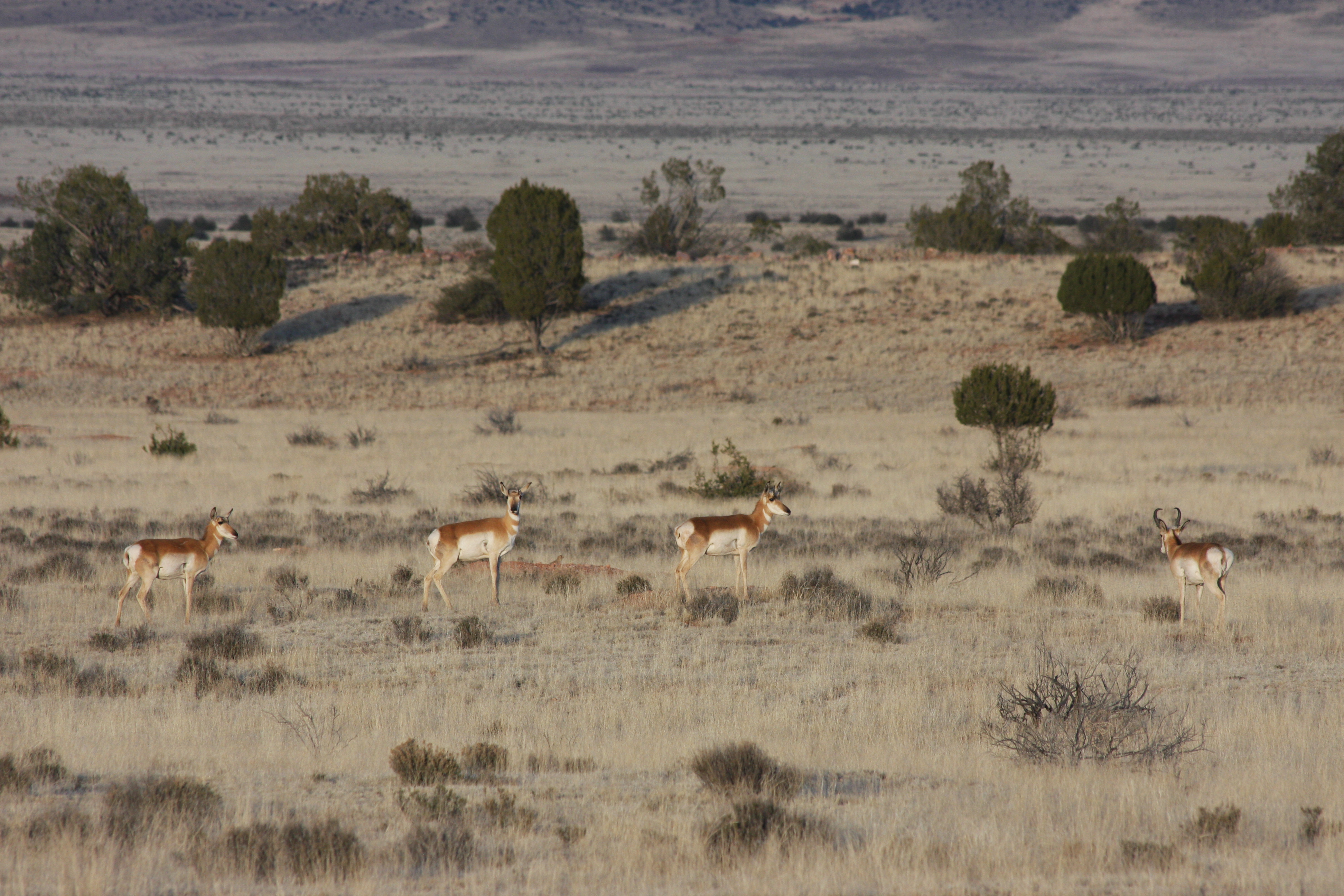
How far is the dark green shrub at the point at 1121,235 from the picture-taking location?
61.4 meters

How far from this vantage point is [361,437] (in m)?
31.4

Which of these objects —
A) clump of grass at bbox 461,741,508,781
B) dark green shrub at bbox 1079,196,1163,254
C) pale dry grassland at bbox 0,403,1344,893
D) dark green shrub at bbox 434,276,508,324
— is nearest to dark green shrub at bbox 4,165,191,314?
dark green shrub at bbox 434,276,508,324

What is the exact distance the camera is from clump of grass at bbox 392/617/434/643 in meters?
10.7

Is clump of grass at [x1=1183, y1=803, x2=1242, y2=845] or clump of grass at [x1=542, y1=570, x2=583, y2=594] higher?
clump of grass at [x1=1183, y1=803, x2=1242, y2=845]

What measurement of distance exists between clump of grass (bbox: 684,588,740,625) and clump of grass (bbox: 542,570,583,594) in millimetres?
1445

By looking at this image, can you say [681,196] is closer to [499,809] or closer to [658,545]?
[658,545]

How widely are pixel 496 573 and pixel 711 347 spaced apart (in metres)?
36.1

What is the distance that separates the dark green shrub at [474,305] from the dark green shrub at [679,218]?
43.4ft

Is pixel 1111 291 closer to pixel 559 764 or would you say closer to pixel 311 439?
pixel 311 439

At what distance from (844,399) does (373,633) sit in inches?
1218

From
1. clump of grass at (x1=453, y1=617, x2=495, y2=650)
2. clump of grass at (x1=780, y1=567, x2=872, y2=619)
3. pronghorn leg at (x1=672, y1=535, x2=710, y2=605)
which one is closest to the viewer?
clump of grass at (x1=453, y1=617, x2=495, y2=650)

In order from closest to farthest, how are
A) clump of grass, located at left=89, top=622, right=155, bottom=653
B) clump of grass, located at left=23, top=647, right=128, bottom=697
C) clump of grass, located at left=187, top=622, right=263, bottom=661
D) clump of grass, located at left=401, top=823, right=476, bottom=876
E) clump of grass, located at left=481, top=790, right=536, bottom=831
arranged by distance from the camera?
clump of grass, located at left=401, top=823, right=476, bottom=876 < clump of grass, located at left=481, top=790, right=536, bottom=831 < clump of grass, located at left=23, top=647, right=128, bottom=697 < clump of grass, located at left=187, top=622, right=263, bottom=661 < clump of grass, located at left=89, top=622, right=155, bottom=653

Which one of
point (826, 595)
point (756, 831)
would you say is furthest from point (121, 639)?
point (756, 831)

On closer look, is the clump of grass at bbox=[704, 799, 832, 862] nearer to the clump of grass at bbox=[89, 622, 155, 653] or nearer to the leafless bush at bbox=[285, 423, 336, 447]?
the clump of grass at bbox=[89, 622, 155, 653]
